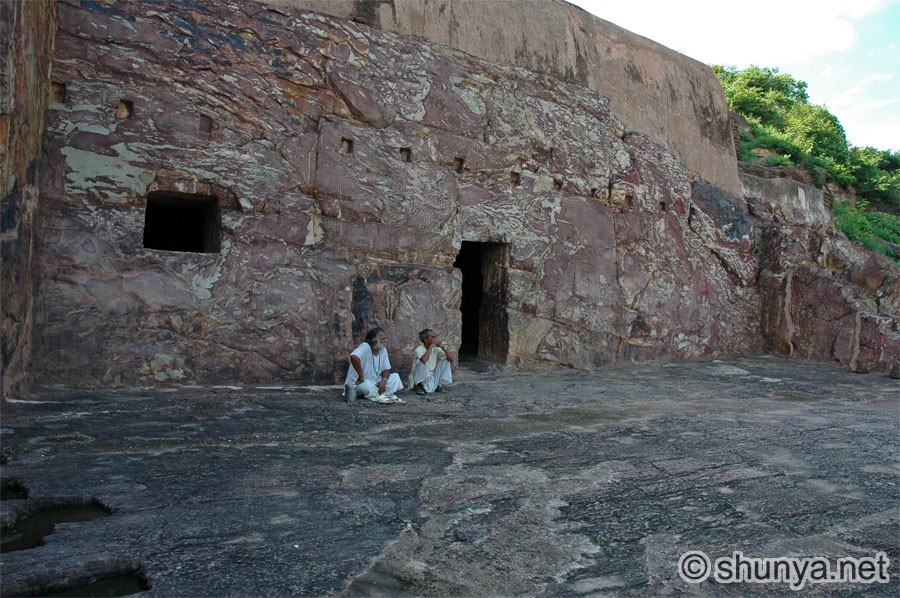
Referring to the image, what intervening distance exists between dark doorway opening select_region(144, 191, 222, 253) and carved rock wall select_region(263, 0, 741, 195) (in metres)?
1.93

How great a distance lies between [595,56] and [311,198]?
14.9ft

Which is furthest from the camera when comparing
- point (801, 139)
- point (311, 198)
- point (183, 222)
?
point (801, 139)

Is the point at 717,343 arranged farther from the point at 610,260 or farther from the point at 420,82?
the point at 420,82

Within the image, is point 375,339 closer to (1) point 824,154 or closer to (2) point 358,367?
(2) point 358,367

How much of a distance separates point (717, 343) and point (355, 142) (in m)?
5.74

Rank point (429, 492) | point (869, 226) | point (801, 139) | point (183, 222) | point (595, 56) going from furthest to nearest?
point (801, 139), point (869, 226), point (595, 56), point (183, 222), point (429, 492)

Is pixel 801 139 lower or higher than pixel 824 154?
higher

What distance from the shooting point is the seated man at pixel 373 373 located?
540 centimetres

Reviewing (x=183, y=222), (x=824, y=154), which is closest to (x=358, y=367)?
(x=183, y=222)

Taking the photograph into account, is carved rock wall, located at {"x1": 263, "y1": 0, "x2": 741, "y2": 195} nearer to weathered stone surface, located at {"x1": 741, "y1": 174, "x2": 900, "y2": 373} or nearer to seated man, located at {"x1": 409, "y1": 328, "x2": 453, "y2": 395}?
weathered stone surface, located at {"x1": 741, "y1": 174, "x2": 900, "y2": 373}

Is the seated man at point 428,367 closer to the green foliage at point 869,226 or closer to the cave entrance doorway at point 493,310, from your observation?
the cave entrance doorway at point 493,310

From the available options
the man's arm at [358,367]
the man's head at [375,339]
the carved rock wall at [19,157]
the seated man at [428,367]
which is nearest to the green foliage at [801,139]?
the seated man at [428,367]

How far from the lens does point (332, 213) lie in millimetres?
6250

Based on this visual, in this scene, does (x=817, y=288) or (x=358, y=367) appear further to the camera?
(x=817, y=288)
